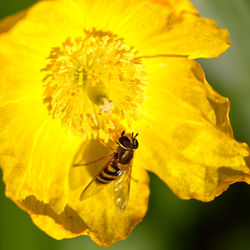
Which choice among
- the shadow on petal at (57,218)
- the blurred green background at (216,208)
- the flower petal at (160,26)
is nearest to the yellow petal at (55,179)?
the shadow on petal at (57,218)

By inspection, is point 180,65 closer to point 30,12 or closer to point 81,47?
point 81,47

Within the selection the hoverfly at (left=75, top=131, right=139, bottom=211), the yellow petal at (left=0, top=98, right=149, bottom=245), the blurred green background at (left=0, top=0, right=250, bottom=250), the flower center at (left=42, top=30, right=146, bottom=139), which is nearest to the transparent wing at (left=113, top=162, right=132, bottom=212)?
the hoverfly at (left=75, top=131, right=139, bottom=211)

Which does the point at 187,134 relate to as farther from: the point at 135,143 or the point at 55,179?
the point at 55,179

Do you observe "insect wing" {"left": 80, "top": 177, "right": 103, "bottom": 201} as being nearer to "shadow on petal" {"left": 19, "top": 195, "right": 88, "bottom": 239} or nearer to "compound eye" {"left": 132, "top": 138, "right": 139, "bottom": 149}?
"shadow on petal" {"left": 19, "top": 195, "right": 88, "bottom": 239}

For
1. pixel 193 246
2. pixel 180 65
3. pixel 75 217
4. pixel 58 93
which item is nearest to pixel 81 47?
pixel 58 93

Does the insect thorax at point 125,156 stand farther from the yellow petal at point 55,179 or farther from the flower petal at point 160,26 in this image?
the flower petal at point 160,26

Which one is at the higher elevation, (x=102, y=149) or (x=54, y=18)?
(x=54, y=18)
